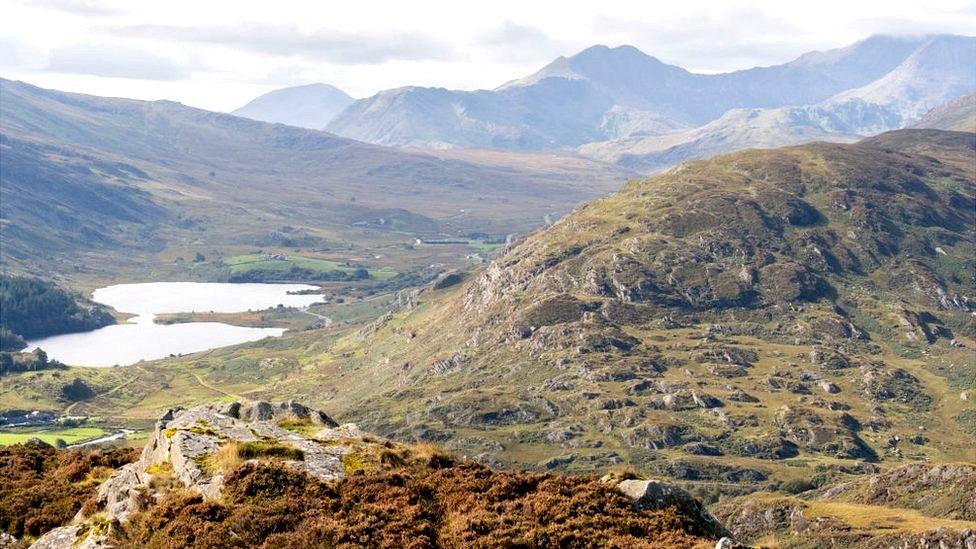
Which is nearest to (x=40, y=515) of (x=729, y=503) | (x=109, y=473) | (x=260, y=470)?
(x=109, y=473)

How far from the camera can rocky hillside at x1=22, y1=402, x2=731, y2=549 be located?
3375cm

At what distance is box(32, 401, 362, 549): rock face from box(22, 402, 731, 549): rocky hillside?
73 mm

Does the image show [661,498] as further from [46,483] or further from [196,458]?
[46,483]

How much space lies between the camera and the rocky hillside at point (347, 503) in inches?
1329

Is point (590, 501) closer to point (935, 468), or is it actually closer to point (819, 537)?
point (819, 537)

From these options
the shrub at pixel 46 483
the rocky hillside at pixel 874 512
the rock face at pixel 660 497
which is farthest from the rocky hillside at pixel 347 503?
the rocky hillside at pixel 874 512

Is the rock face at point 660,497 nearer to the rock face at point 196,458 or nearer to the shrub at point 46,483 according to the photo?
the rock face at point 196,458

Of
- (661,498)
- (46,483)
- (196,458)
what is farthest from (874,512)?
(196,458)

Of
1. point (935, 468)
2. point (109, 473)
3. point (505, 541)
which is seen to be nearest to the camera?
point (505, 541)

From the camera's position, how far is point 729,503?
618 ft

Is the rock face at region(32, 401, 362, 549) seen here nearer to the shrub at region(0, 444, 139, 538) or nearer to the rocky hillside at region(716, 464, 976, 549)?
the shrub at region(0, 444, 139, 538)

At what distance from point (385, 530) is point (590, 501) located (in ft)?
26.7

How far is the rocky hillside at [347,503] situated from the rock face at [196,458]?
2.9 inches

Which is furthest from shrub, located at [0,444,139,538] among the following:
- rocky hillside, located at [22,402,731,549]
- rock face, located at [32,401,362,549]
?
rocky hillside, located at [22,402,731,549]
